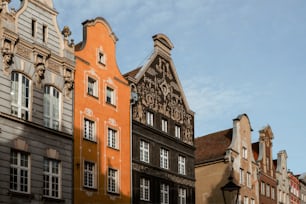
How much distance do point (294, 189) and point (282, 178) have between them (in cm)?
769

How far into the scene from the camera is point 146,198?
1578 inches

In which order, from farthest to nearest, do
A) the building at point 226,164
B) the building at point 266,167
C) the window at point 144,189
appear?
1. the building at point 266,167
2. the building at point 226,164
3. the window at point 144,189

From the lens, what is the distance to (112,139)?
37.9m

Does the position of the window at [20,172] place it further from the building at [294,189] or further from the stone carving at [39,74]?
the building at [294,189]

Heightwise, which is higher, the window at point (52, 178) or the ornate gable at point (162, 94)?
the ornate gable at point (162, 94)

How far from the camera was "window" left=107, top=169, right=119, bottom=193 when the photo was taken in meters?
36.7

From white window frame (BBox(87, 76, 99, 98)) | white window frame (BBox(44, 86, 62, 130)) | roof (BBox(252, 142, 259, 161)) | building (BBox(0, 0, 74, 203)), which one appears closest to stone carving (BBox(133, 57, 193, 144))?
white window frame (BBox(87, 76, 99, 98))

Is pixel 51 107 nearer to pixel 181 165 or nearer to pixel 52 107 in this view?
pixel 52 107

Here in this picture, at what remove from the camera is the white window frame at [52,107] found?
106ft

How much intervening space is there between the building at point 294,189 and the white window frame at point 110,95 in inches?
1611

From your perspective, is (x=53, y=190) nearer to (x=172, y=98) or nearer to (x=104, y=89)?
(x=104, y=89)

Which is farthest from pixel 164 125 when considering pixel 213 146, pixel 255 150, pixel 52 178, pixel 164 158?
pixel 255 150

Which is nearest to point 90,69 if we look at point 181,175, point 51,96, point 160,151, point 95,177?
A: point 51,96

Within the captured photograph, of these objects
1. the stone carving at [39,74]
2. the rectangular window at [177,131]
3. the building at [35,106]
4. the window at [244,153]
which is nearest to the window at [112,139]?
the building at [35,106]
